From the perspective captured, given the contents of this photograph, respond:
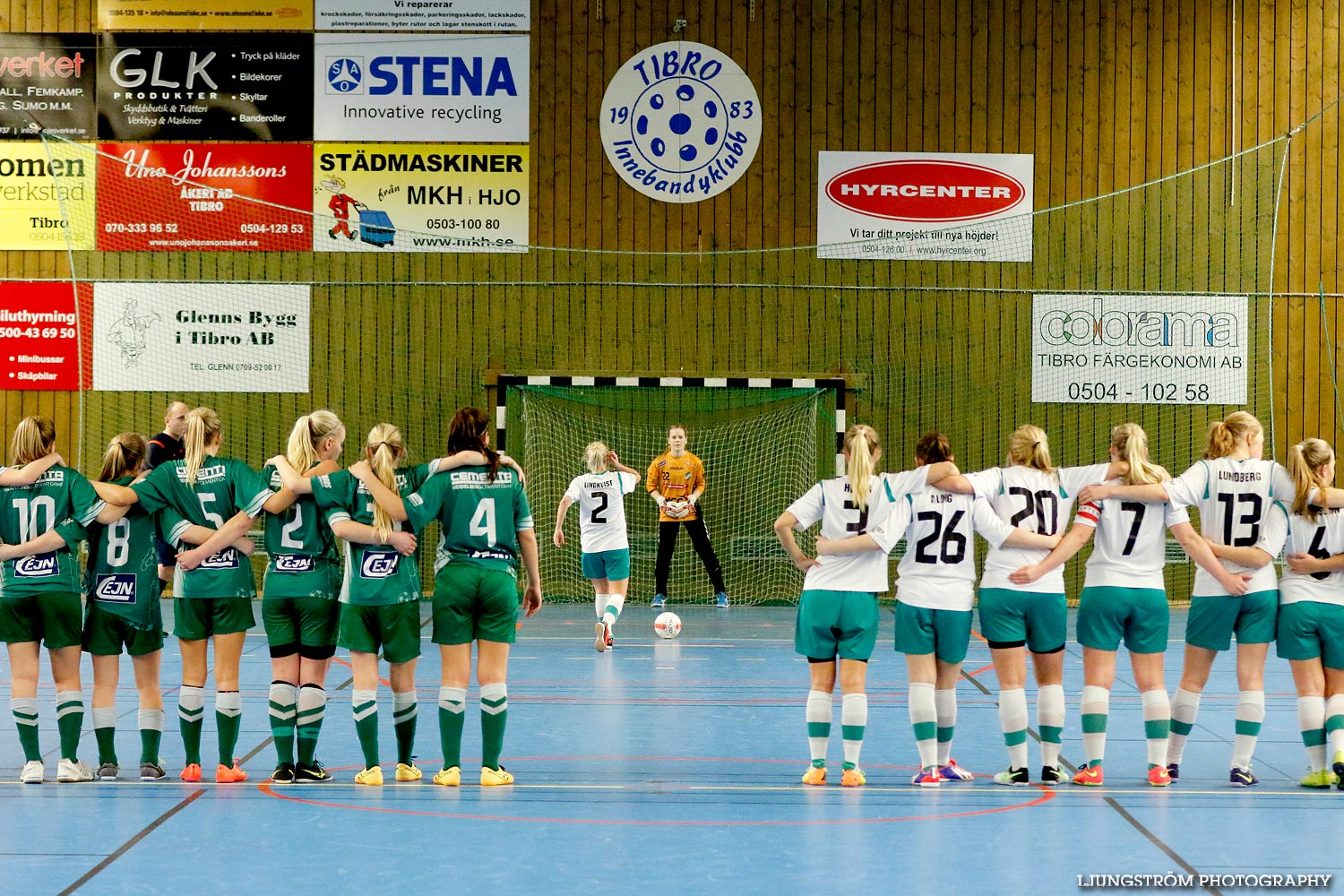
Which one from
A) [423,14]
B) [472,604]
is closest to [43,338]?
[423,14]

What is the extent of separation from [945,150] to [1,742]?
1376cm

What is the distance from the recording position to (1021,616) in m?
6.91

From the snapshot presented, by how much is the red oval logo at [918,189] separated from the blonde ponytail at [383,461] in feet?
39.2

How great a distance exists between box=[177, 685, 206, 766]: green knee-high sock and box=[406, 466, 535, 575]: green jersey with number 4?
1445 mm

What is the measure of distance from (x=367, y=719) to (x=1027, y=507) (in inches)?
139

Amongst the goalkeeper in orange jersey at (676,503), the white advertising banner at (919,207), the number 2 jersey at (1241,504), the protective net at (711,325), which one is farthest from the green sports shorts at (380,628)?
the white advertising banner at (919,207)

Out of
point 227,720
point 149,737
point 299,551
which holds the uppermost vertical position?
point 299,551

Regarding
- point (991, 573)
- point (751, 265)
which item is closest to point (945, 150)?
point (751, 265)

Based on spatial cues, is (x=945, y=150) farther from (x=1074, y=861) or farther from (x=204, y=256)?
(x=1074, y=861)

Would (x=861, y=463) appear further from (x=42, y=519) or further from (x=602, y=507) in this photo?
(x=602, y=507)

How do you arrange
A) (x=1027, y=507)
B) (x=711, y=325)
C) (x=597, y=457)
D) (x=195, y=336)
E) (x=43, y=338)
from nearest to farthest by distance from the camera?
(x=1027, y=507)
(x=597, y=457)
(x=43, y=338)
(x=195, y=336)
(x=711, y=325)

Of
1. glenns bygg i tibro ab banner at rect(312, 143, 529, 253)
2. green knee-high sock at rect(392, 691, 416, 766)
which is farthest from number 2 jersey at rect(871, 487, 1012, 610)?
glenns bygg i tibro ab banner at rect(312, 143, 529, 253)

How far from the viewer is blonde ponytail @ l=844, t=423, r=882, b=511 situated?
6844 millimetres

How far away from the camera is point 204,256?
1784cm
